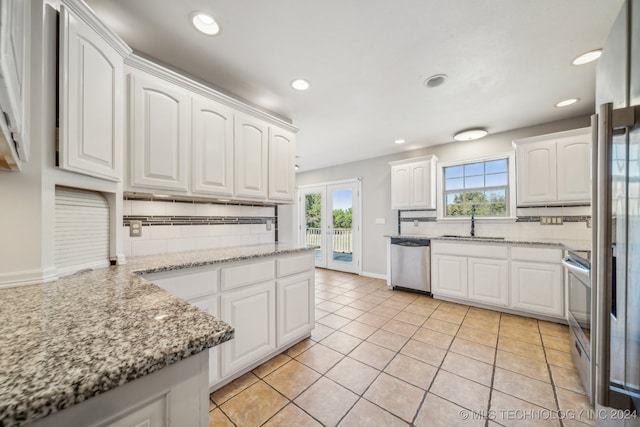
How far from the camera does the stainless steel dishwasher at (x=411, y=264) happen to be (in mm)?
3564

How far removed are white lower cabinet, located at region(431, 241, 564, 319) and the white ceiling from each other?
5.61 ft

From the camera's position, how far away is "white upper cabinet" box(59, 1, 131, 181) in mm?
1102

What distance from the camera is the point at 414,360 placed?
196cm

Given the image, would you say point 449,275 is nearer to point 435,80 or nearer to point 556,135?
point 556,135

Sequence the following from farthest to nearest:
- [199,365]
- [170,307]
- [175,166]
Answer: [175,166], [170,307], [199,365]

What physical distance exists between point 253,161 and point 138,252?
3.86 ft

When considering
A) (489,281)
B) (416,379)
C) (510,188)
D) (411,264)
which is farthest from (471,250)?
(416,379)

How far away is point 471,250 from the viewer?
3160 millimetres

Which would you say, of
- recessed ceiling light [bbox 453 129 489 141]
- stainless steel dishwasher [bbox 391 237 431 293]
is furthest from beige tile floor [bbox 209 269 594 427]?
recessed ceiling light [bbox 453 129 489 141]

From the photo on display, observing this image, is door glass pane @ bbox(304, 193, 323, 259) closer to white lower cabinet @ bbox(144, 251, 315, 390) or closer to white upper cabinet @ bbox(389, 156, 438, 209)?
Result: white upper cabinet @ bbox(389, 156, 438, 209)

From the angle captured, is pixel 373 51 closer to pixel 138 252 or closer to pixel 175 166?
pixel 175 166

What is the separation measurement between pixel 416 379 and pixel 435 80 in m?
2.51

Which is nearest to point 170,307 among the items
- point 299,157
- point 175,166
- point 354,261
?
point 175,166

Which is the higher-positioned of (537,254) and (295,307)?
(537,254)
